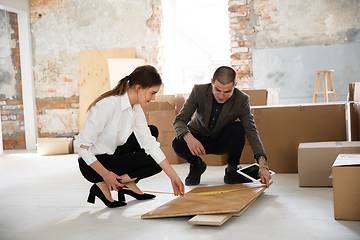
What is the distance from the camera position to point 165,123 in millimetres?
3555

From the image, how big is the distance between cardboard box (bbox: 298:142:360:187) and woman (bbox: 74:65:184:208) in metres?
0.98

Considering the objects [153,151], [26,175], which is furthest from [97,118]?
[26,175]

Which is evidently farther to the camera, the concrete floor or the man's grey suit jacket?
the man's grey suit jacket

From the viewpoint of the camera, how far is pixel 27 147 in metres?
5.88

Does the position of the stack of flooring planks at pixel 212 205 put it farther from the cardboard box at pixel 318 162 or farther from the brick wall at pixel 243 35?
the brick wall at pixel 243 35

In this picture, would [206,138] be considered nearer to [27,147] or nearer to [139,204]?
[139,204]

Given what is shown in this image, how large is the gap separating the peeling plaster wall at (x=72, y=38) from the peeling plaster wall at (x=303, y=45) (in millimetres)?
1625

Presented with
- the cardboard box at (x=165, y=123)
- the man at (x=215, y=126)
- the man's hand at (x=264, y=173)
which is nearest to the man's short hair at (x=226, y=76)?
the man at (x=215, y=126)

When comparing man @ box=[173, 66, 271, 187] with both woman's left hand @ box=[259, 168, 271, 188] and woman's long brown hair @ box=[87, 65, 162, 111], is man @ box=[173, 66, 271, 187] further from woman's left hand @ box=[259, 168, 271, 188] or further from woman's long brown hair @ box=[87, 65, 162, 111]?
woman's long brown hair @ box=[87, 65, 162, 111]

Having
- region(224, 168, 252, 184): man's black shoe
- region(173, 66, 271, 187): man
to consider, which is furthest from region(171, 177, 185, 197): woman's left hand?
region(224, 168, 252, 184): man's black shoe

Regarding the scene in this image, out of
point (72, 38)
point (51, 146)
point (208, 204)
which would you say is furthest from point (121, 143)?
point (72, 38)

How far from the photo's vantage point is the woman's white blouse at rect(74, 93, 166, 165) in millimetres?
1744

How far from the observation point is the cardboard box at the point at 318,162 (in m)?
2.27

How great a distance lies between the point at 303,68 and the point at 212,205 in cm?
399
